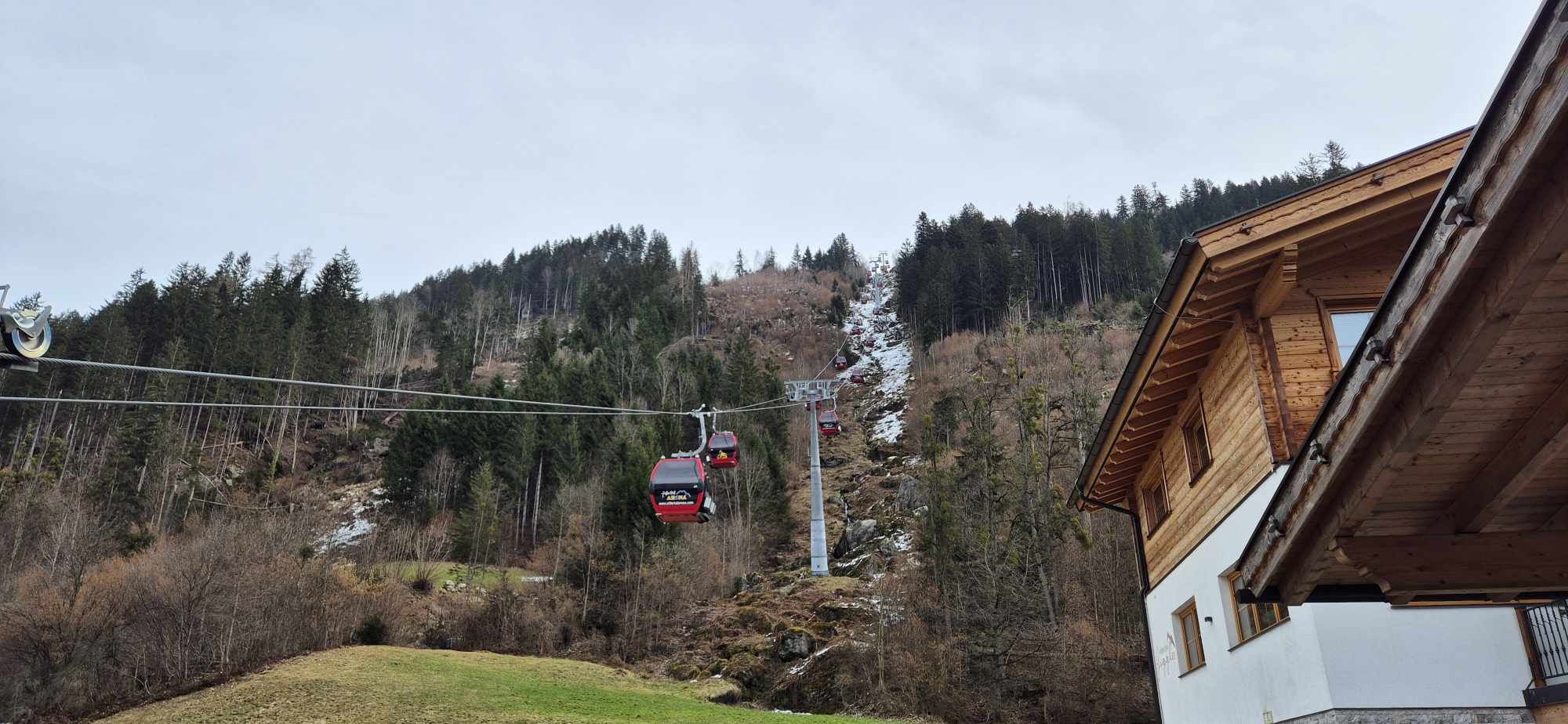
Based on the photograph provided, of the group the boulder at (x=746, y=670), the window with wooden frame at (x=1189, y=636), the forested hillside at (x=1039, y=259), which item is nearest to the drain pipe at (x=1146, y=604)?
the window with wooden frame at (x=1189, y=636)

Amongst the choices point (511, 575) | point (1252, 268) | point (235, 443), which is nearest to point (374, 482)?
point (235, 443)

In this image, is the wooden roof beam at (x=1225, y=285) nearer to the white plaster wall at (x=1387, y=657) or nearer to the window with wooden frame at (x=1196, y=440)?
the white plaster wall at (x=1387, y=657)

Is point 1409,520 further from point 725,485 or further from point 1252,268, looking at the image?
point 725,485

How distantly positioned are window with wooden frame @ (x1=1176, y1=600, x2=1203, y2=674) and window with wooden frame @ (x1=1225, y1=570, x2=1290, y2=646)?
1.49 m

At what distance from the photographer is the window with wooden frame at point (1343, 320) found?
11516 millimetres

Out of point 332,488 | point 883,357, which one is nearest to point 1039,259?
point 883,357

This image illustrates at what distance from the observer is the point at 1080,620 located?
28797 millimetres

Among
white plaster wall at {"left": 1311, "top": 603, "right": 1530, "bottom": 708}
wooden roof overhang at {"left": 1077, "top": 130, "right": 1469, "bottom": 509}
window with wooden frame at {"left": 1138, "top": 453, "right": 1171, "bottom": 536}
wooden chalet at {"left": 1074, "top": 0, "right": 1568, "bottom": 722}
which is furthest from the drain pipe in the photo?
white plaster wall at {"left": 1311, "top": 603, "right": 1530, "bottom": 708}

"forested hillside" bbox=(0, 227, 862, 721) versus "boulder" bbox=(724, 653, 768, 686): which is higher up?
"forested hillside" bbox=(0, 227, 862, 721)

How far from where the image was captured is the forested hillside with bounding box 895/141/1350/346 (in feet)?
263

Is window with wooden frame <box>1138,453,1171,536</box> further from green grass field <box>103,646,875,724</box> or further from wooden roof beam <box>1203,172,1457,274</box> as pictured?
green grass field <box>103,646,875,724</box>

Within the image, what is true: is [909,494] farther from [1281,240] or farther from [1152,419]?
[1281,240]

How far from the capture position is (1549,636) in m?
9.38

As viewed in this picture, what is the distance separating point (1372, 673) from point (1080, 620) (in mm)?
19853
